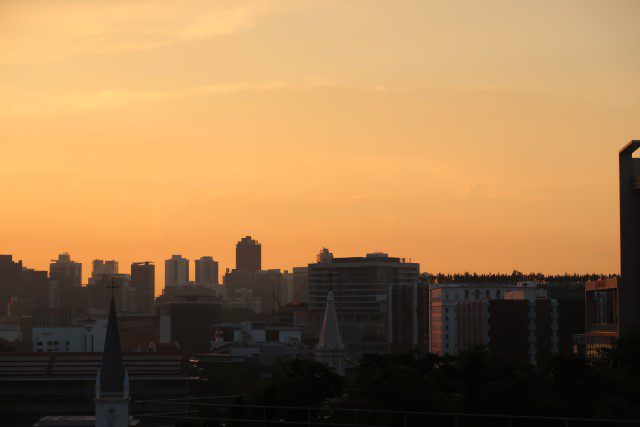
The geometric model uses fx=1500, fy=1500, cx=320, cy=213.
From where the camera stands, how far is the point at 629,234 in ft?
358

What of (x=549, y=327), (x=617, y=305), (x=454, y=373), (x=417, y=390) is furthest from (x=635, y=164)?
(x=549, y=327)

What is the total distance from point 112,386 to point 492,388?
1934 inches

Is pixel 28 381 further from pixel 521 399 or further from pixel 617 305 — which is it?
pixel 521 399

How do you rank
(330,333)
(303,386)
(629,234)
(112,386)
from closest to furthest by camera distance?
(303,386), (629,234), (112,386), (330,333)

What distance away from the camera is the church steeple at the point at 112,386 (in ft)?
382

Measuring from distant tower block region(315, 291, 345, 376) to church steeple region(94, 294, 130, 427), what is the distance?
20085mm

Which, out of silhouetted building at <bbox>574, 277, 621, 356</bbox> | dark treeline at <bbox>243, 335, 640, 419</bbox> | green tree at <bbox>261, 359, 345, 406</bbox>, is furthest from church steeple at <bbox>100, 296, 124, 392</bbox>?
silhouetted building at <bbox>574, 277, 621, 356</bbox>

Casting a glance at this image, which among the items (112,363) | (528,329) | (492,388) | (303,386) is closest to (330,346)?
(112,363)

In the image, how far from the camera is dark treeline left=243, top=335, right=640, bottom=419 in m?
73.1

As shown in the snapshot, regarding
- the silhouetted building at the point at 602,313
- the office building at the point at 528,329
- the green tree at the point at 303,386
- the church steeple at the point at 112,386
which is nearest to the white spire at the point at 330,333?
the church steeple at the point at 112,386

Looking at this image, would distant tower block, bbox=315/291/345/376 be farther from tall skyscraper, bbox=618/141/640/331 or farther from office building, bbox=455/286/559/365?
office building, bbox=455/286/559/365

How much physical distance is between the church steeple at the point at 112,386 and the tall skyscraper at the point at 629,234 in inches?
1519

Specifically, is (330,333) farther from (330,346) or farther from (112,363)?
(112,363)

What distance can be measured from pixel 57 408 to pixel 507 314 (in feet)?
199
